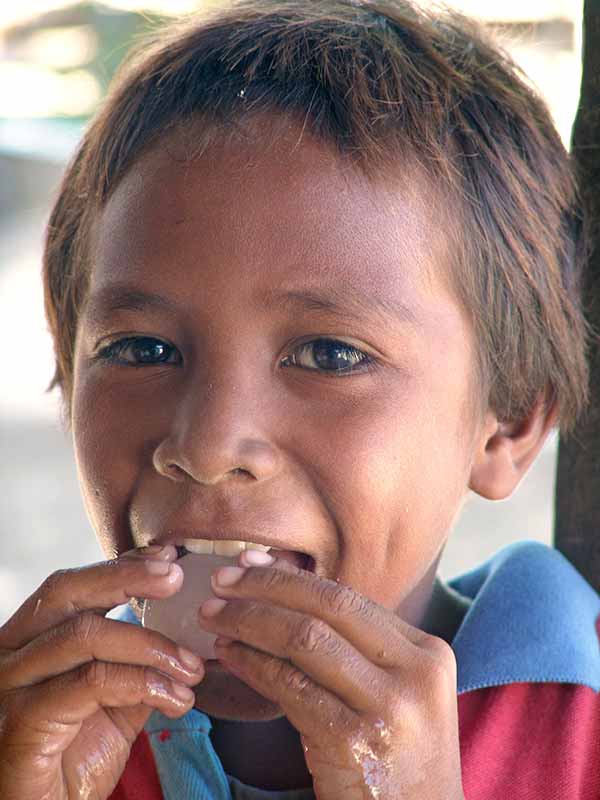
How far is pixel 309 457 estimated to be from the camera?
1638mm

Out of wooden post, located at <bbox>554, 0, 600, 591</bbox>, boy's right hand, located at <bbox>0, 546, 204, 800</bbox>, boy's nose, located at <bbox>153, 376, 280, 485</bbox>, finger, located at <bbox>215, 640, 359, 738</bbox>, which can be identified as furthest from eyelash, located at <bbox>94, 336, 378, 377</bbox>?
wooden post, located at <bbox>554, 0, 600, 591</bbox>

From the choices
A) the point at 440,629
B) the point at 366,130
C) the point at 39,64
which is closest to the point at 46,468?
the point at 440,629

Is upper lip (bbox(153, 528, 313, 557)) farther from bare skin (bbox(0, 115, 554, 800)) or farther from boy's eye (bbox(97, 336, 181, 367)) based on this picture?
boy's eye (bbox(97, 336, 181, 367))

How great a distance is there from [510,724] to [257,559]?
0.60 metres

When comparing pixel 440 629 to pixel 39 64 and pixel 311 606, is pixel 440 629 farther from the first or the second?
pixel 39 64

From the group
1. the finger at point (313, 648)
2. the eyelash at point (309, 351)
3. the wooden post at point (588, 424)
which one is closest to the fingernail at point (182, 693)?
the finger at point (313, 648)

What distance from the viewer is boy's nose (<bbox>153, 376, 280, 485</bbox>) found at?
1.56 metres

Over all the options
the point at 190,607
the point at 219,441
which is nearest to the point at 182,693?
the point at 190,607

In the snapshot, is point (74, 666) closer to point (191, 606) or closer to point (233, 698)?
point (191, 606)

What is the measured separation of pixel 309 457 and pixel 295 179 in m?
0.41

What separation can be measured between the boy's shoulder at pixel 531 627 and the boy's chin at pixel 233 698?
34 centimetres

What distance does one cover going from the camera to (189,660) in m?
1.50

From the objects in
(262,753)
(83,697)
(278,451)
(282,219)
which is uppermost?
(282,219)

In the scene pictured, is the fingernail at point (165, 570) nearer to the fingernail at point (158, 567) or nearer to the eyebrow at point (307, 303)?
A: the fingernail at point (158, 567)
